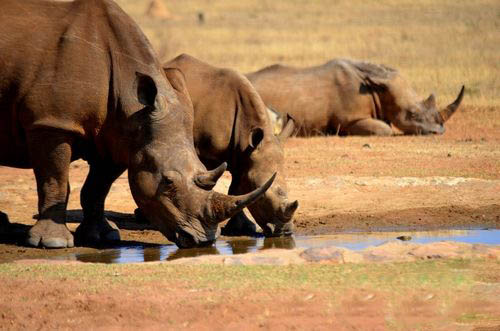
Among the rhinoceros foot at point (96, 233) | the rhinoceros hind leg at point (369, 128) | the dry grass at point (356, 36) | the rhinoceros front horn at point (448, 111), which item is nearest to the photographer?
the rhinoceros foot at point (96, 233)

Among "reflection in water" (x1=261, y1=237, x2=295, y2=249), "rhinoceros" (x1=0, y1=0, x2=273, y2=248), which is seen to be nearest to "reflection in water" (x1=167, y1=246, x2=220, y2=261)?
"rhinoceros" (x1=0, y1=0, x2=273, y2=248)

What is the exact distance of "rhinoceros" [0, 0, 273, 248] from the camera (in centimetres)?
1049

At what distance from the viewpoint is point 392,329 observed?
7.46 metres

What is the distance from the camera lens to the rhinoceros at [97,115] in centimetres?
1049

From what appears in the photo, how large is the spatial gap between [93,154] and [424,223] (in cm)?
341

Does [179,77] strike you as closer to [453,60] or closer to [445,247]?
[445,247]

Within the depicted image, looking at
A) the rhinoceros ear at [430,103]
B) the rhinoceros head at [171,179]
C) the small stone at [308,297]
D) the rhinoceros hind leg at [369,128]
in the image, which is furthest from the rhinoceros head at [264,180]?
the rhinoceros ear at [430,103]

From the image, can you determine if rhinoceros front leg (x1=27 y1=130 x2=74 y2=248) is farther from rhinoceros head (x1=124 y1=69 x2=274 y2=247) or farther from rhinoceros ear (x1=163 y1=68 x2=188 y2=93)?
rhinoceros ear (x1=163 y1=68 x2=188 y2=93)

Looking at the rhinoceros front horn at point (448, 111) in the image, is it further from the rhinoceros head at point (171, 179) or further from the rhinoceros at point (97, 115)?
the rhinoceros head at point (171, 179)

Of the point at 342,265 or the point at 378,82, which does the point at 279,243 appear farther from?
the point at 378,82

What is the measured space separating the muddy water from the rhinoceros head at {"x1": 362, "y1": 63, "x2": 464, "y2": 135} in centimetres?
762

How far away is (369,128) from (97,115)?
9.04m

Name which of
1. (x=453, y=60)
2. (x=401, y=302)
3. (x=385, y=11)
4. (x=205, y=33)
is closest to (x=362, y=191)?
(x=401, y=302)

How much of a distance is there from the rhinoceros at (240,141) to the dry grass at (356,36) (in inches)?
346
